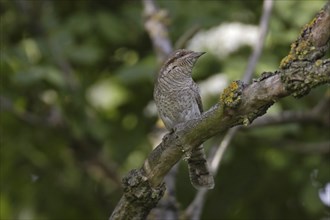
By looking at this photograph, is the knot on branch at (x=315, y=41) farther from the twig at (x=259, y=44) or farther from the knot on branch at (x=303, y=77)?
the twig at (x=259, y=44)

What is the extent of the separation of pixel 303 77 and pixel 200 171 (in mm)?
1703

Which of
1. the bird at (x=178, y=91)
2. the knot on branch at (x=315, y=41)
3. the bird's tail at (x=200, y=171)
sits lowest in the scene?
the knot on branch at (x=315, y=41)

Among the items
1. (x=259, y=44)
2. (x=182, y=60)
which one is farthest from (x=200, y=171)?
(x=259, y=44)

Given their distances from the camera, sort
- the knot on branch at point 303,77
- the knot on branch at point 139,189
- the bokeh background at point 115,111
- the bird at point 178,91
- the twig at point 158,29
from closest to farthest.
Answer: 1. the knot on branch at point 303,77
2. the knot on branch at point 139,189
3. the bird at point 178,91
4. the twig at point 158,29
5. the bokeh background at point 115,111

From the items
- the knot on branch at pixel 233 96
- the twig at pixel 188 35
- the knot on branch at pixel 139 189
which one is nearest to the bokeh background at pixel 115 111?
the twig at pixel 188 35

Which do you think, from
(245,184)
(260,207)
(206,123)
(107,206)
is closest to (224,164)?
(245,184)

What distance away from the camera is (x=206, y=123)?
3309mm

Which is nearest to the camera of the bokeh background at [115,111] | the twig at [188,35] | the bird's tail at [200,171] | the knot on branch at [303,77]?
the knot on branch at [303,77]

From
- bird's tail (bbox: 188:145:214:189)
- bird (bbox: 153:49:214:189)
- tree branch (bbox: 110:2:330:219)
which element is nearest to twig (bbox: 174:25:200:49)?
bird (bbox: 153:49:214:189)

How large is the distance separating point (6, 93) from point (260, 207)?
7.64 feet

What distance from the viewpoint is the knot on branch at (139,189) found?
3674 millimetres

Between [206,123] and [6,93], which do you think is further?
[6,93]

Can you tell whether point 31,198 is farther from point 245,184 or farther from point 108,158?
point 245,184

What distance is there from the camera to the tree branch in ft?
9.80
